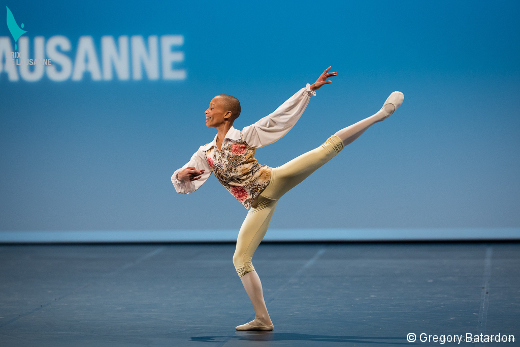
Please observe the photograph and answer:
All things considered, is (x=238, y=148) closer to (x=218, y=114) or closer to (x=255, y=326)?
(x=218, y=114)

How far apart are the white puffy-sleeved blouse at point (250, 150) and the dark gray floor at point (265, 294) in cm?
80

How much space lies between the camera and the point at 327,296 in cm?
491

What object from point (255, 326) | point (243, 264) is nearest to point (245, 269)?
point (243, 264)

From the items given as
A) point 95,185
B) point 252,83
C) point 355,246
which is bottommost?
point 355,246

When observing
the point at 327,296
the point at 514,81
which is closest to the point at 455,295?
the point at 327,296

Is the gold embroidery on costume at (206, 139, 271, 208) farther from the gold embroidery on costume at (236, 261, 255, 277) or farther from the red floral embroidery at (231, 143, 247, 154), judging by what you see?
the gold embroidery on costume at (236, 261, 255, 277)

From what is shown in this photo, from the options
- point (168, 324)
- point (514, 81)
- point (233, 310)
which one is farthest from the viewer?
point (514, 81)

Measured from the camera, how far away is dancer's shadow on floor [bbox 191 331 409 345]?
3666mm

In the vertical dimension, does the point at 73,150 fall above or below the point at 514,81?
below

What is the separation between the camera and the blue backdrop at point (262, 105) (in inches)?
278

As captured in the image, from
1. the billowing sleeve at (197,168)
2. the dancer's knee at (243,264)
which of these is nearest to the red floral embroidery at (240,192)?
the billowing sleeve at (197,168)

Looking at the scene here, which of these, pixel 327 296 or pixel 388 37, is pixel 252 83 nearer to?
pixel 388 37

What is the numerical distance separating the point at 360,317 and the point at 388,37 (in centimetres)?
361

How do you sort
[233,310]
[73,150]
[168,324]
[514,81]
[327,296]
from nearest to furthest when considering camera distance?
[168,324] < [233,310] < [327,296] < [514,81] < [73,150]
